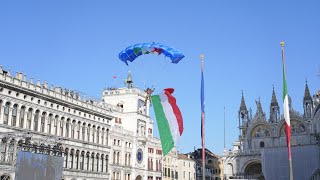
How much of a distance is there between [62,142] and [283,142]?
151 ft

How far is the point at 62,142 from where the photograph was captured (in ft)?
166

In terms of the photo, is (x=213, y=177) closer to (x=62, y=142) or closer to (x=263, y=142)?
(x=263, y=142)

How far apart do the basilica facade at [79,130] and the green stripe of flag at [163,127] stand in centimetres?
1539

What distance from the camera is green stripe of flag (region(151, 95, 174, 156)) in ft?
97.8

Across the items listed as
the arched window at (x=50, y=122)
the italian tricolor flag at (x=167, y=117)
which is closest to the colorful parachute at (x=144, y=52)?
the italian tricolor flag at (x=167, y=117)

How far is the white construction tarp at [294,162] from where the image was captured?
6731 cm

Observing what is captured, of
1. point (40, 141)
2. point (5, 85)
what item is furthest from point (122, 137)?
point (5, 85)

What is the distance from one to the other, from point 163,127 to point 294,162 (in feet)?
144

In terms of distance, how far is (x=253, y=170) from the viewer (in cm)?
8531

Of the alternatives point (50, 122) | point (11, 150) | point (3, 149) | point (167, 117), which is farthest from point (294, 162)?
point (3, 149)

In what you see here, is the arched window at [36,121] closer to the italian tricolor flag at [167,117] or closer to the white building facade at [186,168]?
the italian tricolor flag at [167,117]

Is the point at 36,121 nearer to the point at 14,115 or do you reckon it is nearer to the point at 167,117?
the point at 14,115

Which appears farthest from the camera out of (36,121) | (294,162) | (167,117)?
(294,162)

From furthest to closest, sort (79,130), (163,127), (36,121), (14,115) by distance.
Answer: (79,130) → (36,121) → (14,115) → (163,127)
